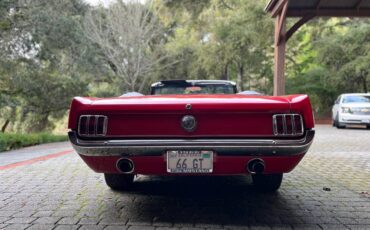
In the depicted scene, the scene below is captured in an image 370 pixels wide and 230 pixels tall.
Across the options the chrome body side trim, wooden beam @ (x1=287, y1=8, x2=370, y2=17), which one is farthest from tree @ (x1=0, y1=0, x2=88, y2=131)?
the chrome body side trim

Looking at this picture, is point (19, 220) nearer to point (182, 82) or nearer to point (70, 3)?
point (182, 82)

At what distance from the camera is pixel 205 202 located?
15.4 ft

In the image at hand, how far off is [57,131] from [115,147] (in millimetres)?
27775

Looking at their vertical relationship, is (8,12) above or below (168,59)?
above

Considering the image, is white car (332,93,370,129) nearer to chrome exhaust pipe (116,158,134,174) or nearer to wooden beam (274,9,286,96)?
wooden beam (274,9,286,96)

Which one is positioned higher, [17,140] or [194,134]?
[194,134]

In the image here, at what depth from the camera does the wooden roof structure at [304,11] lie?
39.9ft

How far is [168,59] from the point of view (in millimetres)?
28688

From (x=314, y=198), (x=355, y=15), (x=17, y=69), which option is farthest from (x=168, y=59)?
(x=314, y=198)

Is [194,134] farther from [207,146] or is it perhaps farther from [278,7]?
[278,7]

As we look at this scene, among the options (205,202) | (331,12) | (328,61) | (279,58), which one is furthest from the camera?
(328,61)

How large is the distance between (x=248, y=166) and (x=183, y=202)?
3.85ft

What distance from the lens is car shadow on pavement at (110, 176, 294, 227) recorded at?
4070 millimetres

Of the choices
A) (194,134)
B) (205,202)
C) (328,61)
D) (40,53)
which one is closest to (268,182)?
(205,202)
